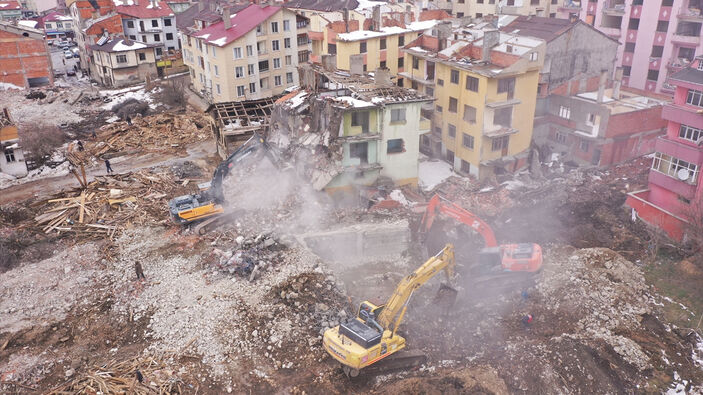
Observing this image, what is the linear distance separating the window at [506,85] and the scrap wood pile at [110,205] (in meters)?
22.9

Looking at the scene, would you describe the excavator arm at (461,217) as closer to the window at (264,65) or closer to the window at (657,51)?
the window at (264,65)

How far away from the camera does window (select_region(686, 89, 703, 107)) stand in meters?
26.1

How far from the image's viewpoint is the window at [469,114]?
120ft

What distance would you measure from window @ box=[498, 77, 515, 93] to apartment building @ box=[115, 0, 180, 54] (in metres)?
48.2

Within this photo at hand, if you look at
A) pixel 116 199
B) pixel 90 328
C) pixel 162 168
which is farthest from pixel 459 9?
pixel 90 328

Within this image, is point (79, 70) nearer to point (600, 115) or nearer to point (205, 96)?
point (205, 96)

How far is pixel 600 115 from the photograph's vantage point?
36.5 metres

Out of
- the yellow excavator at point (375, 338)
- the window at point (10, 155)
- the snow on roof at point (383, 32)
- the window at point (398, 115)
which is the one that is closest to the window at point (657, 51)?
the snow on roof at point (383, 32)

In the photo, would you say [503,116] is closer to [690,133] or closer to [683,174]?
[690,133]

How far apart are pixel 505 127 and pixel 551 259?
13.5 m

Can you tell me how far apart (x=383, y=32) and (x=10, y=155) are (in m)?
32.0

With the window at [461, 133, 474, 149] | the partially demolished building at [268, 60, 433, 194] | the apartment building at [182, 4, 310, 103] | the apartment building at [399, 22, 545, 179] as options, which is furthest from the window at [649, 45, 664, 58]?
the apartment building at [182, 4, 310, 103]

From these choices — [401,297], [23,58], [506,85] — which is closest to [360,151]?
[506,85]

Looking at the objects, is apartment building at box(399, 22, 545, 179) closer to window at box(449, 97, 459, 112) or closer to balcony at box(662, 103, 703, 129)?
window at box(449, 97, 459, 112)
